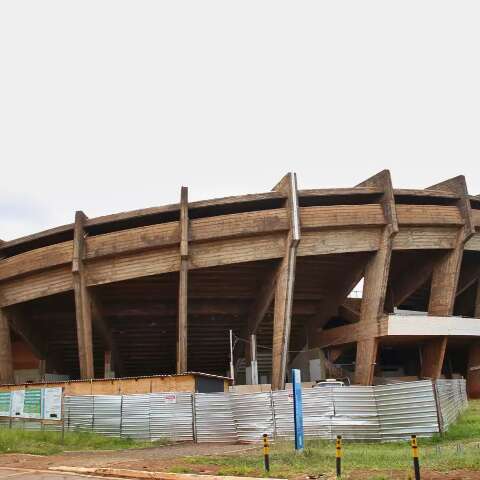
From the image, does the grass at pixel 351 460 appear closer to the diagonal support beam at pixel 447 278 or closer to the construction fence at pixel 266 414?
the construction fence at pixel 266 414

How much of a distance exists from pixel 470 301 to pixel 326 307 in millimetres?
13927

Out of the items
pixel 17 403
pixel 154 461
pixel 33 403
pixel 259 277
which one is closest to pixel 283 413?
pixel 154 461

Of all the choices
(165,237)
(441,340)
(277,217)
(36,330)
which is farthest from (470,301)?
(36,330)

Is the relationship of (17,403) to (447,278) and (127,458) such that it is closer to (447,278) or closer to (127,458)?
(127,458)

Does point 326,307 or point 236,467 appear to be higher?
point 326,307

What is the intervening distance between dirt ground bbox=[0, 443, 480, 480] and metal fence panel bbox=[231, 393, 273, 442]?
1132 mm

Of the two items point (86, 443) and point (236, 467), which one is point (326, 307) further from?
point (236, 467)

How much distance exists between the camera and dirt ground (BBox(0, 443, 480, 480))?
9969mm

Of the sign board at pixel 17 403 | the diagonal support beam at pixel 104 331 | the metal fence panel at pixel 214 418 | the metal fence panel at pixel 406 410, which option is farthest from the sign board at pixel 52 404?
the diagonal support beam at pixel 104 331

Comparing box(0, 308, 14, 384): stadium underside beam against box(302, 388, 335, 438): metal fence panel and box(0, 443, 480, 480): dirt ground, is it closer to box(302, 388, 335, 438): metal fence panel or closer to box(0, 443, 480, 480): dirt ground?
box(0, 443, 480, 480): dirt ground

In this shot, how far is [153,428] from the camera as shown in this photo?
21297 mm

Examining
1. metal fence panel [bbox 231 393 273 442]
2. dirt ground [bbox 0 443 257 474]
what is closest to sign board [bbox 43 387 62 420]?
dirt ground [bbox 0 443 257 474]

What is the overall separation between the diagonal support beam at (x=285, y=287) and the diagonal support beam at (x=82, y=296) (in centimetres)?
1186

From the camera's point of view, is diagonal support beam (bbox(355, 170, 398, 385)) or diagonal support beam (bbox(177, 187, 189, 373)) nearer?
diagonal support beam (bbox(177, 187, 189, 373))
